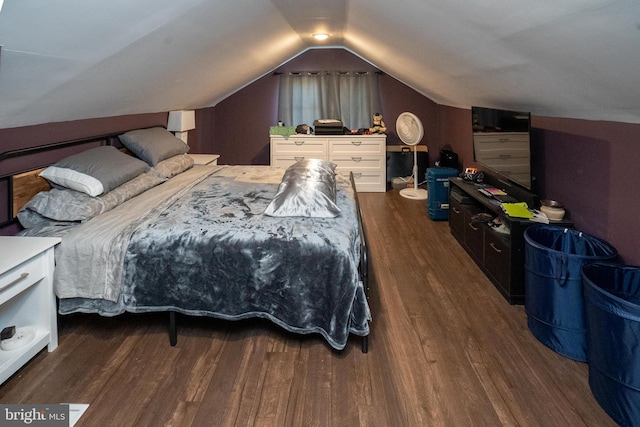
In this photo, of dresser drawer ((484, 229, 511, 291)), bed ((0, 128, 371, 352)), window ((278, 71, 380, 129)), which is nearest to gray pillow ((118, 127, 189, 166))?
bed ((0, 128, 371, 352))

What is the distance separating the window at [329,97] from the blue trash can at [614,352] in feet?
16.4

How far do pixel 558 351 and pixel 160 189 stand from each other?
111 inches

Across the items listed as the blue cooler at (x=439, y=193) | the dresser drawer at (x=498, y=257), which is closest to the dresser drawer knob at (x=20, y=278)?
the dresser drawer at (x=498, y=257)

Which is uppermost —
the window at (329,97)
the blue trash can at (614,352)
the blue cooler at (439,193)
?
the window at (329,97)

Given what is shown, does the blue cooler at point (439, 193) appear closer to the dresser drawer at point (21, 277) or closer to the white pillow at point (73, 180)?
the white pillow at point (73, 180)

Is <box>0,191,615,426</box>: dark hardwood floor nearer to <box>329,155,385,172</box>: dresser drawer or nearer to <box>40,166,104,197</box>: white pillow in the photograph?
<box>40,166,104,197</box>: white pillow

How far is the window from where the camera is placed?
6.52 metres

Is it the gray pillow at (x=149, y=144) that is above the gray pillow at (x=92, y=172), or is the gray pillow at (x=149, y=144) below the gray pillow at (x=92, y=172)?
above

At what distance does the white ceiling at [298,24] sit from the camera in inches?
64.9

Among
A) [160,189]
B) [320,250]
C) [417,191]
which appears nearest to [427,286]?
[320,250]

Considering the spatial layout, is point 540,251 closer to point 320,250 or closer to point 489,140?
point 320,250

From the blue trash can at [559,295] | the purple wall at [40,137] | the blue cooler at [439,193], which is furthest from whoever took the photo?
the blue cooler at [439,193]

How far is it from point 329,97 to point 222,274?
4.80 metres

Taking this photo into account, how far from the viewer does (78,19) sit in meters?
1.77
